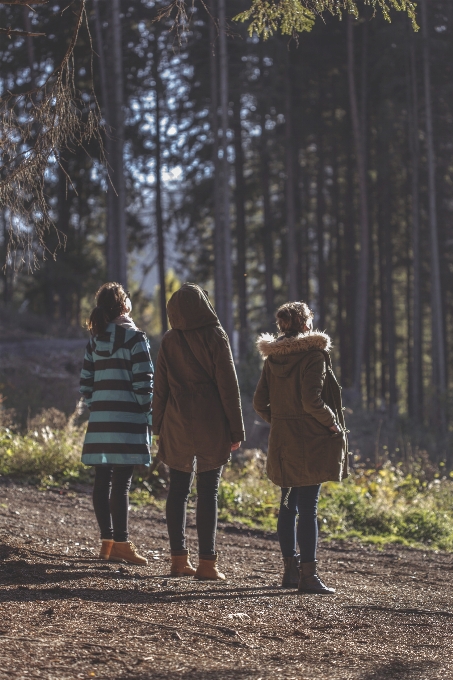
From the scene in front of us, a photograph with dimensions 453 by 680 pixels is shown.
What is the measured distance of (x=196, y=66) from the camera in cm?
2600

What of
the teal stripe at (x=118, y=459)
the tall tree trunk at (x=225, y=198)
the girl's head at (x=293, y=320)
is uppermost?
the tall tree trunk at (x=225, y=198)

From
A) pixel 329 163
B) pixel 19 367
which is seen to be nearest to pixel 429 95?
pixel 329 163

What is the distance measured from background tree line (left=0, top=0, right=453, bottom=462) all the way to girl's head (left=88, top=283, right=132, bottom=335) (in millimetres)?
14656

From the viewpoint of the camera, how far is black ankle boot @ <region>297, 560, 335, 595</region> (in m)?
5.31

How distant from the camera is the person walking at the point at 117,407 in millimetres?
5703

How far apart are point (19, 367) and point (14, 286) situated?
18.7 m

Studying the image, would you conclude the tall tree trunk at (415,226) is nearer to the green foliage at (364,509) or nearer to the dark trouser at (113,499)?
the green foliage at (364,509)

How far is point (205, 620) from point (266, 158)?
25.6 meters

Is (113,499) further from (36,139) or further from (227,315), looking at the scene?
(227,315)

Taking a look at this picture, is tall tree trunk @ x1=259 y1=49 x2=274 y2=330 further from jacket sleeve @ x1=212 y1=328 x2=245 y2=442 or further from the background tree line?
jacket sleeve @ x1=212 y1=328 x2=245 y2=442

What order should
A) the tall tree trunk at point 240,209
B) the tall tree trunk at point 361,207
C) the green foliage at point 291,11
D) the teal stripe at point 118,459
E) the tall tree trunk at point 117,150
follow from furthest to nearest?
1. the tall tree trunk at point 240,209
2. the tall tree trunk at point 361,207
3. the tall tree trunk at point 117,150
4. the teal stripe at point 118,459
5. the green foliage at point 291,11

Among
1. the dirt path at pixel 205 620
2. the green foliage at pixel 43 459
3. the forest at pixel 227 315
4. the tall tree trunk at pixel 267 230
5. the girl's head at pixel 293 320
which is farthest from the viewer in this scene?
the tall tree trunk at pixel 267 230

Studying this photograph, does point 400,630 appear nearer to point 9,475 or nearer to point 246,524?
point 246,524

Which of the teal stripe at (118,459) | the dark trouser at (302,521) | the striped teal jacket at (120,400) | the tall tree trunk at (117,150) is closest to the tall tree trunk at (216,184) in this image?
the tall tree trunk at (117,150)
